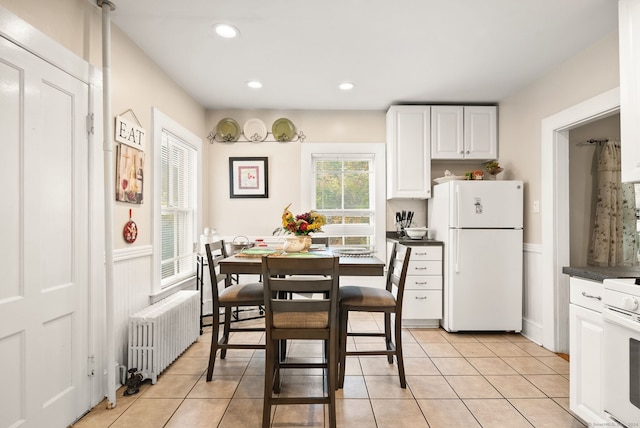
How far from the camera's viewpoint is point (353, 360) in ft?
9.53

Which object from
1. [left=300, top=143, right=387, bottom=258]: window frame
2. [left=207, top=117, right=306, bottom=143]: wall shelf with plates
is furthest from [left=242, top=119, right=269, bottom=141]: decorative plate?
[left=300, top=143, right=387, bottom=258]: window frame

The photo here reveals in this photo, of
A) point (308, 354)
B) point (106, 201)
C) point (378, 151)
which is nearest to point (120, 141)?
point (106, 201)

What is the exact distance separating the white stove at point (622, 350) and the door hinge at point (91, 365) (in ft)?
9.10

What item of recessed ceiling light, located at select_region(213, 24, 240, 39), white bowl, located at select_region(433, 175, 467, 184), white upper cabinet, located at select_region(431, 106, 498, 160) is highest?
recessed ceiling light, located at select_region(213, 24, 240, 39)

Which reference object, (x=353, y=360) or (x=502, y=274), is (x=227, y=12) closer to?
(x=353, y=360)

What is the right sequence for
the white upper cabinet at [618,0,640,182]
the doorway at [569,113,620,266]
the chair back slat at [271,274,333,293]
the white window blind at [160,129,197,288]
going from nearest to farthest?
1. the chair back slat at [271,274,333,293]
2. the white upper cabinet at [618,0,640,182]
3. the doorway at [569,113,620,266]
4. the white window blind at [160,129,197,288]

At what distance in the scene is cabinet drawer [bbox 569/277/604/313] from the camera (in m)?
1.80

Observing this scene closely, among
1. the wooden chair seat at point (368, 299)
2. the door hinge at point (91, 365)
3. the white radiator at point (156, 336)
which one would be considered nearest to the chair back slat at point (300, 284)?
the wooden chair seat at point (368, 299)

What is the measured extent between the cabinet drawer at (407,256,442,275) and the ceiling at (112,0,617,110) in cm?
178

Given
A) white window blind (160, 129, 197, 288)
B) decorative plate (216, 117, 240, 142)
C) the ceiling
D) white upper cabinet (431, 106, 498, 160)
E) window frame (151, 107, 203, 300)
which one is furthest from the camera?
decorative plate (216, 117, 240, 142)

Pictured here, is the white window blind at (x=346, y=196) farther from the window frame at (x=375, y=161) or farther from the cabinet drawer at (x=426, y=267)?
the cabinet drawer at (x=426, y=267)

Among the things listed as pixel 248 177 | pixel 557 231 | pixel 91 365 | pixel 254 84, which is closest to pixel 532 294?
pixel 557 231

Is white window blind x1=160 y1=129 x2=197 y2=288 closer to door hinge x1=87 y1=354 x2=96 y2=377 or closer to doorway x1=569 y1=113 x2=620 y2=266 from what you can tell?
door hinge x1=87 y1=354 x2=96 y2=377

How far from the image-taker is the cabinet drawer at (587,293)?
1.80 m
